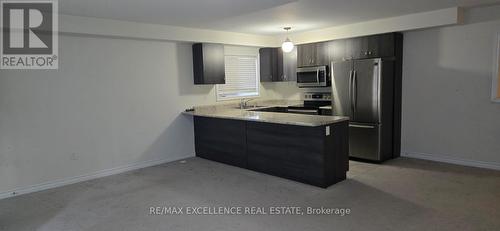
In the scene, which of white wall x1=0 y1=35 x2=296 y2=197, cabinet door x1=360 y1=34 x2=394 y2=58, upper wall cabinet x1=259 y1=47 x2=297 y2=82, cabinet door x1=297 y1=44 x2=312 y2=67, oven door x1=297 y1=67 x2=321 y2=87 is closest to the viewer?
white wall x1=0 y1=35 x2=296 y2=197

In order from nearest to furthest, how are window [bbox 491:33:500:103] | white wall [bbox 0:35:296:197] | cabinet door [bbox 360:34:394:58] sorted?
white wall [bbox 0:35:296:197]
window [bbox 491:33:500:103]
cabinet door [bbox 360:34:394:58]

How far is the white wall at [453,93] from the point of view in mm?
4797

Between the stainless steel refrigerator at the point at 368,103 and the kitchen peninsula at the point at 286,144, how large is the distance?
3.12 feet

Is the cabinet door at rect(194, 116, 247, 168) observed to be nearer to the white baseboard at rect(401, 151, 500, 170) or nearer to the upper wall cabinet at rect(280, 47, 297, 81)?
the upper wall cabinet at rect(280, 47, 297, 81)

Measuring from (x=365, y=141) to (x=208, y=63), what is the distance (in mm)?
3023

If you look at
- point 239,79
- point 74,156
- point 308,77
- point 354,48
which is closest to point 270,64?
point 239,79

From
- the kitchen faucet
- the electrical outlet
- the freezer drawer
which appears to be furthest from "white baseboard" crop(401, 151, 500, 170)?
the electrical outlet

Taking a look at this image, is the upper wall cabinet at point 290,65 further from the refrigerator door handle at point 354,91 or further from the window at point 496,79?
the window at point 496,79

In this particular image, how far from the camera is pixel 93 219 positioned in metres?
3.54

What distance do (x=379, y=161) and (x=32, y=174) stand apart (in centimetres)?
505

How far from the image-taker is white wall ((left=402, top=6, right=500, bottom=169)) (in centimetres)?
480

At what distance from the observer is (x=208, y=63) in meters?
6.08

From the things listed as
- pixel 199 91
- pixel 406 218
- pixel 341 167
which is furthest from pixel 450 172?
pixel 199 91

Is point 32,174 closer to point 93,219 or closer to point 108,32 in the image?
point 93,219
